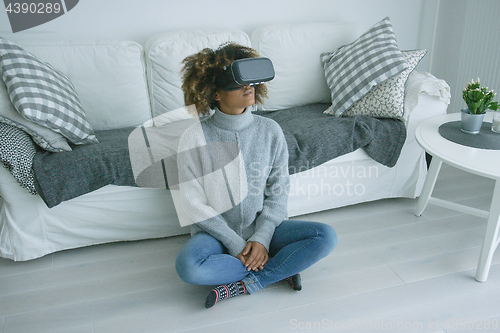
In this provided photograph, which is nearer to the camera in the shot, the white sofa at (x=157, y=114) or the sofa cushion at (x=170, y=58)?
the white sofa at (x=157, y=114)

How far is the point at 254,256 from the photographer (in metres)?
1.30

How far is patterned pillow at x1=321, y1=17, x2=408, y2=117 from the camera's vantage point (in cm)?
179

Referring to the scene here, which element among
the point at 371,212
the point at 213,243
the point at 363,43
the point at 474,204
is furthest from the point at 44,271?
A: the point at 474,204

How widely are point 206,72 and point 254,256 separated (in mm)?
618

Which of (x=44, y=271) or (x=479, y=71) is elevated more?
(x=479, y=71)

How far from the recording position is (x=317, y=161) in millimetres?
1659

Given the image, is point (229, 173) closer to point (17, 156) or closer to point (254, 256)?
point (254, 256)

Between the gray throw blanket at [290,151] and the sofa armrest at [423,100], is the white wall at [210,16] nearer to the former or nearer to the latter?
the gray throw blanket at [290,151]

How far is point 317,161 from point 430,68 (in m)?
1.53

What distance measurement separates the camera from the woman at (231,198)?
126cm

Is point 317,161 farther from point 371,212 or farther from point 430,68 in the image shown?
point 430,68

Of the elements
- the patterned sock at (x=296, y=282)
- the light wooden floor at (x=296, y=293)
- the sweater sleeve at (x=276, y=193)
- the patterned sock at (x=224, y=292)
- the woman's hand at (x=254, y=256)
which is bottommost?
the light wooden floor at (x=296, y=293)

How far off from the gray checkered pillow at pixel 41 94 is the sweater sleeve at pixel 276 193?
2.60 feet

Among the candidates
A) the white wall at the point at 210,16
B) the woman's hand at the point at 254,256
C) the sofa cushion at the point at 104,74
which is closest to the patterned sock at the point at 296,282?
the woman's hand at the point at 254,256
